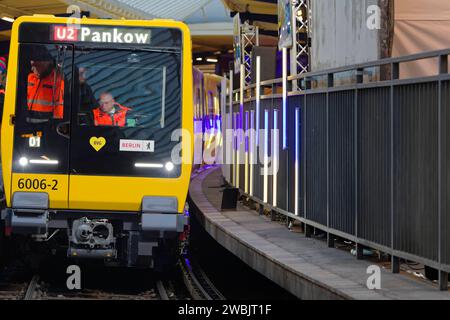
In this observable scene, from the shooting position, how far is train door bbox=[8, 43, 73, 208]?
13008 mm

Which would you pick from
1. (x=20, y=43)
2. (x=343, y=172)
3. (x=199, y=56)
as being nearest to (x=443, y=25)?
(x=343, y=172)

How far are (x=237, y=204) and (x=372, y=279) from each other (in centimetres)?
1023

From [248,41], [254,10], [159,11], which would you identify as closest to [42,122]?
[248,41]

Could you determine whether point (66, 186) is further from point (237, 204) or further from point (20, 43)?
point (237, 204)

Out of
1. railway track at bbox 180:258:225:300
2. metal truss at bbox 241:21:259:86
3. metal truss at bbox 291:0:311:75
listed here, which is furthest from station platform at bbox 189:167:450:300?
metal truss at bbox 241:21:259:86

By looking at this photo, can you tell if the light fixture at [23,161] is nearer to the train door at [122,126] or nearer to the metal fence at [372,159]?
the train door at [122,126]

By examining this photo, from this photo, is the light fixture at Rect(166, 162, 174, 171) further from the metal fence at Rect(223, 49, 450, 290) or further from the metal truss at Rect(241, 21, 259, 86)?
the metal truss at Rect(241, 21, 259, 86)

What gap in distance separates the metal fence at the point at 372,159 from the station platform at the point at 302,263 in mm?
230

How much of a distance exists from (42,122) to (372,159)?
183 inches

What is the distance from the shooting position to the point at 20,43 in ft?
43.0

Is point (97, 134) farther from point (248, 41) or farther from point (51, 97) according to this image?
point (248, 41)

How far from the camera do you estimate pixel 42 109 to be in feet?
43.0

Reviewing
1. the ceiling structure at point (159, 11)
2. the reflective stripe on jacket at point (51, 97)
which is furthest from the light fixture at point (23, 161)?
the ceiling structure at point (159, 11)

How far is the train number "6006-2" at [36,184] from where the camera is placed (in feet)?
42.7
